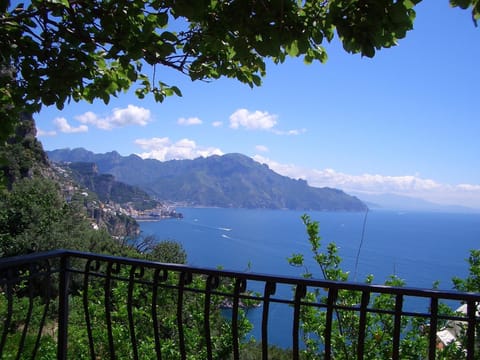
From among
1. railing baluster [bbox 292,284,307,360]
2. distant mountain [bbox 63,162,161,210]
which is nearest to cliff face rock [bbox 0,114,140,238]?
railing baluster [bbox 292,284,307,360]

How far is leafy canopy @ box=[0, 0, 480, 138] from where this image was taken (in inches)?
61.7

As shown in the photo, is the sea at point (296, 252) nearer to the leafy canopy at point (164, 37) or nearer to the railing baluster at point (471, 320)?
the leafy canopy at point (164, 37)

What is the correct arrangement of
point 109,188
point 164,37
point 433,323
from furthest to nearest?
point 109,188, point 164,37, point 433,323

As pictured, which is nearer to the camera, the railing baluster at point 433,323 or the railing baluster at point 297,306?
the railing baluster at point 433,323

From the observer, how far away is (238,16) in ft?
5.86

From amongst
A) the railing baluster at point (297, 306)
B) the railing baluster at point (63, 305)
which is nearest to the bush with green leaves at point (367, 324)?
the railing baluster at point (297, 306)

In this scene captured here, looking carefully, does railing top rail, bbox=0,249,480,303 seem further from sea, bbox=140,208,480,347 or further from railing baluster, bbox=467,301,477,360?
sea, bbox=140,208,480,347

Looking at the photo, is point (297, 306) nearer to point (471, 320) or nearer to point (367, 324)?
point (471, 320)

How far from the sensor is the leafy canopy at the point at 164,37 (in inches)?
61.7

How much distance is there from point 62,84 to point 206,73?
1.00 metres

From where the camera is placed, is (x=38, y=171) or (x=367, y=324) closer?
(x=367, y=324)

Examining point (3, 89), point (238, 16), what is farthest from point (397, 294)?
point (3, 89)

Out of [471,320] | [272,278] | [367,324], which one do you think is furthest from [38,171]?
[471,320]

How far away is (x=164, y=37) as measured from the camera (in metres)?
2.13
